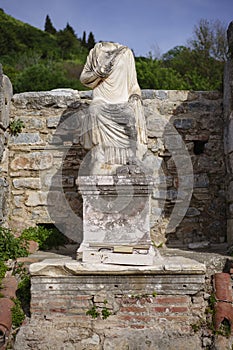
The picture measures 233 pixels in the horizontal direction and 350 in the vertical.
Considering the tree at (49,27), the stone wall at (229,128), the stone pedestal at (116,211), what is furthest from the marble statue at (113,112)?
the tree at (49,27)

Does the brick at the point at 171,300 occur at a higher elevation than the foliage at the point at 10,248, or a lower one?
lower

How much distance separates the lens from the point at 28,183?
582cm

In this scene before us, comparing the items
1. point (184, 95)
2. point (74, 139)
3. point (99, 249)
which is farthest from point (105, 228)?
point (184, 95)

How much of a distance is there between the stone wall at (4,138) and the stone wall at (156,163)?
0.44 ft

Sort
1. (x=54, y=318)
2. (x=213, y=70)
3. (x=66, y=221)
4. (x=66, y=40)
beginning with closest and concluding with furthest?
(x=54, y=318) → (x=66, y=221) → (x=213, y=70) → (x=66, y=40)

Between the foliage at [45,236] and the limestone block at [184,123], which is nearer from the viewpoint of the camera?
the foliage at [45,236]

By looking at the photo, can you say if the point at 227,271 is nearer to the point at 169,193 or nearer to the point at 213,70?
the point at 169,193

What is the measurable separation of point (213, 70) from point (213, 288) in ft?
48.9

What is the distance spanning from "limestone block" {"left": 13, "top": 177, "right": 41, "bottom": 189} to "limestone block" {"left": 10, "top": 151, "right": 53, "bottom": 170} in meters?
0.17

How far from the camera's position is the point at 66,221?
→ 18.9ft

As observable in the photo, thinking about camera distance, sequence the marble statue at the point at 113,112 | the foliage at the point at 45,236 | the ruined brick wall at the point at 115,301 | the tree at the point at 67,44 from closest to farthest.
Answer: the ruined brick wall at the point at 115,301, the marble statue at the point at 113,112, the foliage at the point at 45,236, the tree at the point at 67,44

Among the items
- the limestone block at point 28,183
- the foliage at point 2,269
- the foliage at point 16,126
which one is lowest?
the foliage at point 2,269

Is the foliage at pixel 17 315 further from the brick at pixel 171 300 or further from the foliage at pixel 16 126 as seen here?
the foliage at pixel 16 126

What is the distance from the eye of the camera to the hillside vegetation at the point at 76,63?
48.6 ft
